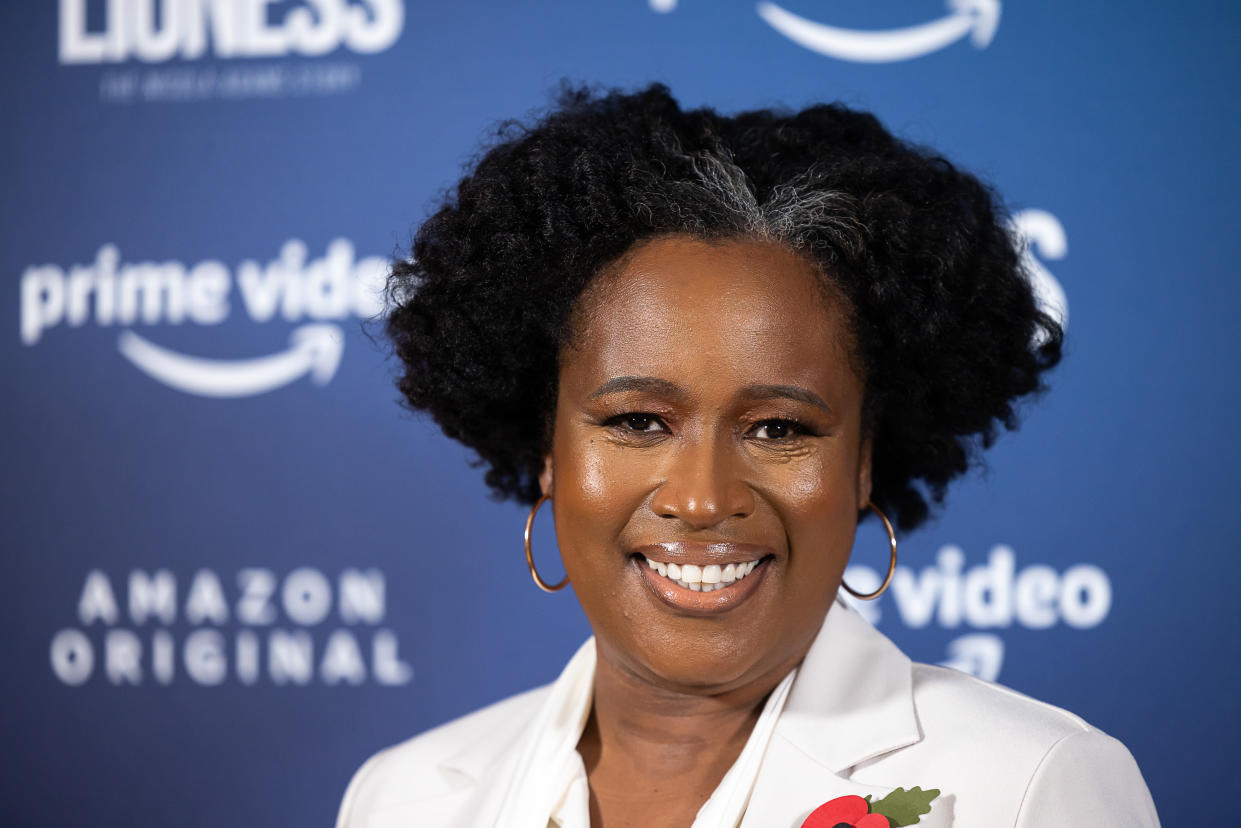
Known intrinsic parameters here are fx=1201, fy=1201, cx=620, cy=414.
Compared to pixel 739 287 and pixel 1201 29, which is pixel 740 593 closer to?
pixel 739 287

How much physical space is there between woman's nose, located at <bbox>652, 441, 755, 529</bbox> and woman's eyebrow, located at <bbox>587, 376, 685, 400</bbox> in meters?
0.06

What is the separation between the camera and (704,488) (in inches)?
47.5

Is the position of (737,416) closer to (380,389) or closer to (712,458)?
(712,458)

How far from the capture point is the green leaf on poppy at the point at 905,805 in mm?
1190

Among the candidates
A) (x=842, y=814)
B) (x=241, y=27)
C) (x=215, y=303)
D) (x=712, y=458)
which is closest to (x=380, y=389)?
(x=215, y=303)

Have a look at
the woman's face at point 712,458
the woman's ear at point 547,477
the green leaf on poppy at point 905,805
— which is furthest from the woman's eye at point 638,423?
the green leaf on poppy at point 905,805

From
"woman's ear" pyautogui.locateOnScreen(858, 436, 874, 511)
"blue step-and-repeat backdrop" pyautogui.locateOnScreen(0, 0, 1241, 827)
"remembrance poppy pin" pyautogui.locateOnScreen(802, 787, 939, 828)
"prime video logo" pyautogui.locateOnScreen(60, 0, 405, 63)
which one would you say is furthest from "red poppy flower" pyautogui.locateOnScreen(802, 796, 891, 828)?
"prime video logo" pyautogui.locateOnScreen(60, 0, 405, 63)

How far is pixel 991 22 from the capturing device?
2.12 m

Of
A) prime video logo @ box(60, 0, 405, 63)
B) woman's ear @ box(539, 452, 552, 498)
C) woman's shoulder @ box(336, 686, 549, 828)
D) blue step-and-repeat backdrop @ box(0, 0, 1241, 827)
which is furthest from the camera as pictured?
prime video logo @ box(60, 0, 405, 63)

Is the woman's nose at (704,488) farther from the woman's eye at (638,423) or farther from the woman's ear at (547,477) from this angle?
the woman's ear at (547,477)

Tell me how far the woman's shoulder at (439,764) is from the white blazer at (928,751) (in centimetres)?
A: 10

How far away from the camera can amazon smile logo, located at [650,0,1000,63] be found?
213cm

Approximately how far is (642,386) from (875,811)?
491 mm

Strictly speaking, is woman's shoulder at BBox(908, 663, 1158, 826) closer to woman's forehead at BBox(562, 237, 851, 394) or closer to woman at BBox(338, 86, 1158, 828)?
woman at BBox(338, 86, 1158, 828)
